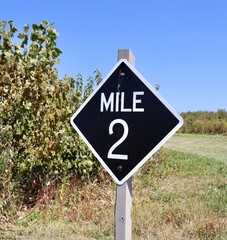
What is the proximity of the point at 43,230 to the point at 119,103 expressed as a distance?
9.16ft

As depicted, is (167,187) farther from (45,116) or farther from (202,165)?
(45,116)

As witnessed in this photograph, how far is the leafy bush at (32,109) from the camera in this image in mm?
4816

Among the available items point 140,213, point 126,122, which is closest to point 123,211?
point 126,122

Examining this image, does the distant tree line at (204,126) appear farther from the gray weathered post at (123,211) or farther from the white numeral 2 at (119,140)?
the white numeral 2 at (119,140)

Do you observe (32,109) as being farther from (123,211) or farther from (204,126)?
(204,126)

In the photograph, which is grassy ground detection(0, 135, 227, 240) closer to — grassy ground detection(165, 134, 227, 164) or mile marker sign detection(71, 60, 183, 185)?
mile marker sign detection(71, 60, 183, 185)

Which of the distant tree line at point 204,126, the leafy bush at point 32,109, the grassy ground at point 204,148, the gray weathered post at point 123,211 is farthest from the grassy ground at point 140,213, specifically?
the distant tree line at point 204,126

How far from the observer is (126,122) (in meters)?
2.14

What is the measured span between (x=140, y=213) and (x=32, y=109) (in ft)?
6.59

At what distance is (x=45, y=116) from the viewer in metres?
5.06

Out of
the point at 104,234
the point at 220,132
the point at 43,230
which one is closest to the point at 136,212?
the point at 104,234

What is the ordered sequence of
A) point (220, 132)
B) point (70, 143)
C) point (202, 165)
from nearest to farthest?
1. point (70, 143)
2. point (202, 165)
3. point (220, 132)

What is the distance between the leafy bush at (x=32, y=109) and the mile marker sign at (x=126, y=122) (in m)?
2.69

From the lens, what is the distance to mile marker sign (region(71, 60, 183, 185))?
6.81ft
